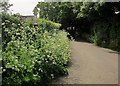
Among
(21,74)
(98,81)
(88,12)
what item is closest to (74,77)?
(98,81)

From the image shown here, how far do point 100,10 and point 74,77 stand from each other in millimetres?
16864

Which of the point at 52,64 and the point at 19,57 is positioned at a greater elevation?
the point at 19,57

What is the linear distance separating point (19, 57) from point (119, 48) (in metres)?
16.6

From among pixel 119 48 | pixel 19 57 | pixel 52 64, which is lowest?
pixel 119 48

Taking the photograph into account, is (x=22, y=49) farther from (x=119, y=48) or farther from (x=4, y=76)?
(x=119, y=48)

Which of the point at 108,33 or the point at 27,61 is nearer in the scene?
the point at 27,61

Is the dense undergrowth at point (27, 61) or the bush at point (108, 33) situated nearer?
the dense undergrowth at point (27, 61)

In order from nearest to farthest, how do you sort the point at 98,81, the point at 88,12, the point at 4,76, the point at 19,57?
the point at 4,76 < the point at 19,57 < the point at 98,81 < the point at 88,12

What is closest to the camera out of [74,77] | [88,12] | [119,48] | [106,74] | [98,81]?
[98,81]

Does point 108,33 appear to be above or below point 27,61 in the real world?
below

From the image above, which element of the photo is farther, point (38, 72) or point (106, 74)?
point (106, 74)

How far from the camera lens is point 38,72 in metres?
7.85

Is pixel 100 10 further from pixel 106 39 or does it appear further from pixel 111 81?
pixel 111 81

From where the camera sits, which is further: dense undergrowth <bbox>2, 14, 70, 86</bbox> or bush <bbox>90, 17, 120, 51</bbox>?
bush <bbox>90, 17, 120, 51</bbox>
